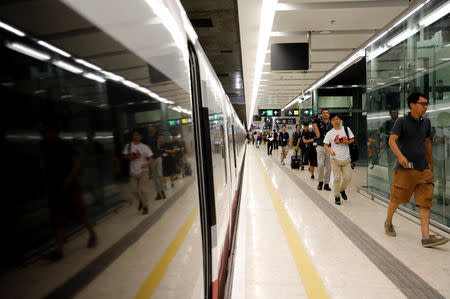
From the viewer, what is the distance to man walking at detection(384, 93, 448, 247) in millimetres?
3262

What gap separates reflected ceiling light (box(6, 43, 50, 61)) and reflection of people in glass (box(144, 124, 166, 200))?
409 mm

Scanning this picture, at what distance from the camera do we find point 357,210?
4.93 meters

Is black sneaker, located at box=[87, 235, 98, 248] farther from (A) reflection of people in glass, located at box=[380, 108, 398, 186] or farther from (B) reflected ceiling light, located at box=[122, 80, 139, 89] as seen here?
(A) reflection of people in glass, located at box=[380, 108, 398, 186]

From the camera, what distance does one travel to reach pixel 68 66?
0.55m

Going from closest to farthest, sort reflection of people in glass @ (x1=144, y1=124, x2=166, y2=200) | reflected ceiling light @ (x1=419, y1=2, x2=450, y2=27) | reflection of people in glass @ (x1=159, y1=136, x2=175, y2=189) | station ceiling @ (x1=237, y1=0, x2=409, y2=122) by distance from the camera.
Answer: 1. reflection of people in glass @ (x1=144, y1=124, x2=166, y2=200)
2. reflection of people in glass @ (x1=159, y1=136, x2=175, y2=189)
3. reflected ceiling light @ (x1=419, y1=2, x2=450, y2=27)
4. station ceiling @ (x1=237, y1=0, x2=409, y2=122)

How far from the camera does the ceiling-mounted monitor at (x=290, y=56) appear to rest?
7.07 meters

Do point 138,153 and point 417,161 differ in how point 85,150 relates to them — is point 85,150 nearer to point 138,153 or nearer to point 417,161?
point 138,153

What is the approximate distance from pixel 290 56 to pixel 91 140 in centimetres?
722

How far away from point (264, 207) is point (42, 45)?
520cm

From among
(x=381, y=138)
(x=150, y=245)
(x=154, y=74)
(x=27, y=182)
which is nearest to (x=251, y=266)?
(x=150, y=245)

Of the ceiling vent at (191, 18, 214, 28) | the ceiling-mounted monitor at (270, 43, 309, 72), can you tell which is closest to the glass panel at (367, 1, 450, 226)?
the ceiling-mounted monitor at (270, 43, 309, 72)

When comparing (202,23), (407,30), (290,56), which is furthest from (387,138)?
(202,23)

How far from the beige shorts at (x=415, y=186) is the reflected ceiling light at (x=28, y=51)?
386cm

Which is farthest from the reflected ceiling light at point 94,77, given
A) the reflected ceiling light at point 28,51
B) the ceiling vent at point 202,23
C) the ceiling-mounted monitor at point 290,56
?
the ceiling vent at point 202,23
